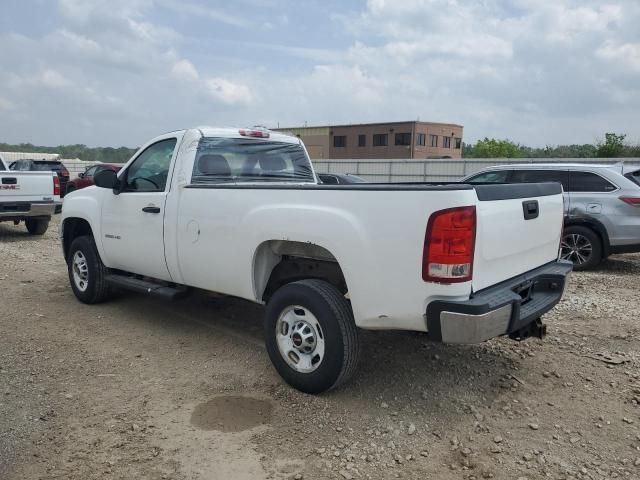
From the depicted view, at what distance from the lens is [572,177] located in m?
8.51

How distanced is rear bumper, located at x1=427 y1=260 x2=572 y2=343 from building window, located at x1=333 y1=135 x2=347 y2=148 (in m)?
56.2

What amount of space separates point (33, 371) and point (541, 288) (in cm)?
400

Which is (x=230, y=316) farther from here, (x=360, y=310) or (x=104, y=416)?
(x=360, y=310)

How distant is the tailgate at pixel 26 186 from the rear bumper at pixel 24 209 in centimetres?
9

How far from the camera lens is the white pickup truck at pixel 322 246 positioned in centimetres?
309

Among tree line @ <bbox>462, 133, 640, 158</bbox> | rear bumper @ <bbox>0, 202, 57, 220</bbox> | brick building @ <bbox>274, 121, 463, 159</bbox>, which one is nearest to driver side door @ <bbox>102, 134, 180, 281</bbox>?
rear bumper @ <bbox>0, 202, 57, 220</bbox>

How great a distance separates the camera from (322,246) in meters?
3.51

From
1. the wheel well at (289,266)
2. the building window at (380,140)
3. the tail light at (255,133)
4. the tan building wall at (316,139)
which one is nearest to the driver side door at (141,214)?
the tail light at (255,133)

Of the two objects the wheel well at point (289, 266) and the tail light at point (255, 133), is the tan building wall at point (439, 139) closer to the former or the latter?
the tail light at point (255, 133)

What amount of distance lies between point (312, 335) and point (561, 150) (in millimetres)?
51552

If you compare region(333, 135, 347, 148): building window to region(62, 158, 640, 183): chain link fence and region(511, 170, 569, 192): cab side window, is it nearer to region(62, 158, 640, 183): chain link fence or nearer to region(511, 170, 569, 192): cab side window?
region(62, 158, 640, 183): chain link fence

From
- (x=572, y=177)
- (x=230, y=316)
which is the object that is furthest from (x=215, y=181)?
(x=572, y=177)

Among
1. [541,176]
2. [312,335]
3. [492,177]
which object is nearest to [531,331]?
[312,335]

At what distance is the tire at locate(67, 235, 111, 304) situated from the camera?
5.83m
